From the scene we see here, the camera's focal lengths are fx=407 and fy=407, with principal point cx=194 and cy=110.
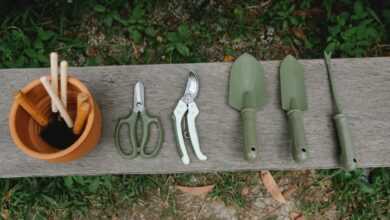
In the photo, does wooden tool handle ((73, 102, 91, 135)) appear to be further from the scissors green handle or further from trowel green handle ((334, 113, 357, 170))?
trowel green handle ((334, 113, 357, 170))

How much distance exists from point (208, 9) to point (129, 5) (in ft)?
1.06

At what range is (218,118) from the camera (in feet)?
3.48

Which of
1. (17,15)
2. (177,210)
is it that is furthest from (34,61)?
(177,210)

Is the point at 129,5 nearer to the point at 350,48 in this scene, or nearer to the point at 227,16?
the point at 227,16

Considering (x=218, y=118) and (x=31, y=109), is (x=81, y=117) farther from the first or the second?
(x=218, y=118)

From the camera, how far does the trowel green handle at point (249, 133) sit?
0.95 metres

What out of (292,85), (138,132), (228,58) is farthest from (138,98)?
(228,58)

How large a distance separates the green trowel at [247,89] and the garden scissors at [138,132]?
0.21 m

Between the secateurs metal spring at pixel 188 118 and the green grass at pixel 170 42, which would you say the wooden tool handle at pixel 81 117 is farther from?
the green grass at pixel 170 42

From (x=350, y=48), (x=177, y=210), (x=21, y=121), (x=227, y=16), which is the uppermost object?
(x=227, y=16)

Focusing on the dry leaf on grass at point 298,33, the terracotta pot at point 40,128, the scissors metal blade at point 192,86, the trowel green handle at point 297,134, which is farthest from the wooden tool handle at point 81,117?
the dry leaf on grass at point 298,33

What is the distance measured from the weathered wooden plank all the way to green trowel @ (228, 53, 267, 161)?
0.03 metres

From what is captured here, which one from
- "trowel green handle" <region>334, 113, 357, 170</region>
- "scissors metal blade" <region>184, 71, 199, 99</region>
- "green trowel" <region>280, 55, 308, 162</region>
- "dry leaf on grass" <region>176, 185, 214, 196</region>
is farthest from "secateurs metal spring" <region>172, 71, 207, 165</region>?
"dry leaf on grass" <region>176, 185, 214, 196</region>

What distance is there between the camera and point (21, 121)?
889 millimetres
